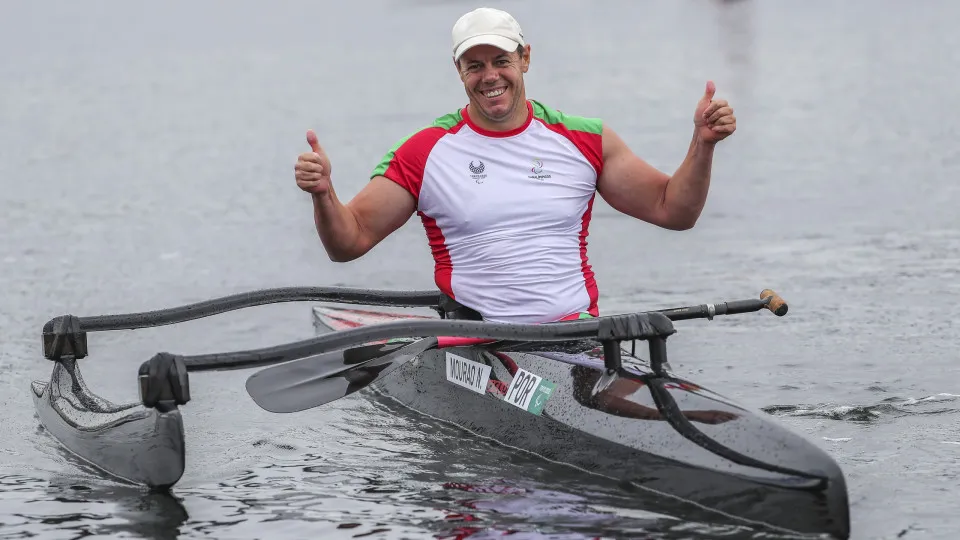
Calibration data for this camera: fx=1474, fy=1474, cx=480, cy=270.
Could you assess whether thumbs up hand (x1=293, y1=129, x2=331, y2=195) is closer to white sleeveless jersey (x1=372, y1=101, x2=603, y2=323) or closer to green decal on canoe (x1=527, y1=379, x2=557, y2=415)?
white sleeveless jersey (x1=372, y1=101, x2=603, y2=323)

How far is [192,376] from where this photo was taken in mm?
9328

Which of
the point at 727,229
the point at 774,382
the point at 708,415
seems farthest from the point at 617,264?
the point at 708,415

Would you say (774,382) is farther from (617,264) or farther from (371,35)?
(371,35)

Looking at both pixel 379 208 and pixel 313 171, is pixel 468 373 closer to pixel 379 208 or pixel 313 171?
pixel 379 208

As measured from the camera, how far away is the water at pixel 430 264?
6.58m

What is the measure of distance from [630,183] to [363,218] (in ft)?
4.39

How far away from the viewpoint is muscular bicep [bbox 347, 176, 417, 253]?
23.8 ft

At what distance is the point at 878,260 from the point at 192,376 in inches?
232

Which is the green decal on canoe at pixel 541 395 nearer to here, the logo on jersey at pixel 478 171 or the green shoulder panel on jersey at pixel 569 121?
the logo on jersey at pixel 478 171

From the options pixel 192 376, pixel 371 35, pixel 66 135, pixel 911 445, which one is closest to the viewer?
pixel 911 445

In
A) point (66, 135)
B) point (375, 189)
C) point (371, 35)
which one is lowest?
point (375, 189)

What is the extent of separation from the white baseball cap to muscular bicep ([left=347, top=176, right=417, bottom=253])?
2.48ft

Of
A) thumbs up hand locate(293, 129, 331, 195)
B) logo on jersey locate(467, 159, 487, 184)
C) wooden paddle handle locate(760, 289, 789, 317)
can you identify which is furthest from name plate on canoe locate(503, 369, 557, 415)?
thumbs up hand locate(293, 129, 331, 195)

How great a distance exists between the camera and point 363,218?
7262 mm
